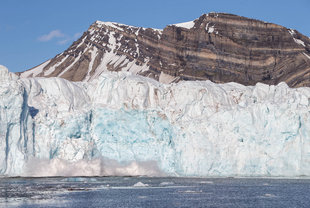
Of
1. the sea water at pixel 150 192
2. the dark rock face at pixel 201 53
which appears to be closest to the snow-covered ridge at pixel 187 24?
the dark rock face at pixel 201 53

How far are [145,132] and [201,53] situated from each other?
4023cm

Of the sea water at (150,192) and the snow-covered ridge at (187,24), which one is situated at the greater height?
the snow-covered ridge at (187,24)

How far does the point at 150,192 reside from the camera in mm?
38406

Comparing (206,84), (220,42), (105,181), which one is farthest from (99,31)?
(105,181)

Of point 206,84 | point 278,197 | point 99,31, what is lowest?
point 278,197

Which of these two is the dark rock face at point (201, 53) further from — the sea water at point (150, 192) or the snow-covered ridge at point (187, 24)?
the sea water at point (150, 192)

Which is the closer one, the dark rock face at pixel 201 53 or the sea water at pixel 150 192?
the sea water at pixel 150 192

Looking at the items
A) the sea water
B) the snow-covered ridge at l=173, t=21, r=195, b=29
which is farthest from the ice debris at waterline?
the snow-covered ridge at l=173, t=21, r=195, b=29

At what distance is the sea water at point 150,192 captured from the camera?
3216 cm

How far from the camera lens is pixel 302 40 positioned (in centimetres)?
9388

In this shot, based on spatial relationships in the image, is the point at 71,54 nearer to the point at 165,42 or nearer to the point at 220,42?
the point at 165,42

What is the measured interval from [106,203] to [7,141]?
15668mm

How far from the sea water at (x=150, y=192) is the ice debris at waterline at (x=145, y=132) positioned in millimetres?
1371

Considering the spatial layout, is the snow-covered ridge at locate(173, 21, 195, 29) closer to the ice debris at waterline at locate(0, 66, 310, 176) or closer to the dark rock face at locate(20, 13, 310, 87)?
the dark rock face at locate(20, 13, 310, 87)
